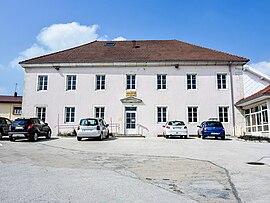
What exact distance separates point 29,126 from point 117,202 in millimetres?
13497

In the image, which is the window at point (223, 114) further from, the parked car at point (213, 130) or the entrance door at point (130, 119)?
the entrance door at point (130, 119)

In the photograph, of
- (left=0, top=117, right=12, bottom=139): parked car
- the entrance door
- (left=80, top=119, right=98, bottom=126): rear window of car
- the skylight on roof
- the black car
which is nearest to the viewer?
the black car

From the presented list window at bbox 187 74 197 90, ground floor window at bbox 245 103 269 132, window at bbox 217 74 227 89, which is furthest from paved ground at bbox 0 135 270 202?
window at bbox 217 74 227 89

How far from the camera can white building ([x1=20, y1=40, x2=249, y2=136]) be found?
74.0ft

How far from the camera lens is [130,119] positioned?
74.6ft

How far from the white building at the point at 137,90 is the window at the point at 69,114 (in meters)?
0.08

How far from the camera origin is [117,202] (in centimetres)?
409

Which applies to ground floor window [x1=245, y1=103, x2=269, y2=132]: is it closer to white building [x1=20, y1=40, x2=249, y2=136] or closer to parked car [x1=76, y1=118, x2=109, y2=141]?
white building [x1=20, y1=40, x2=249, y2=136]

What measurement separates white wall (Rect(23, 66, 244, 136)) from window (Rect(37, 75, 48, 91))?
1.31 ft

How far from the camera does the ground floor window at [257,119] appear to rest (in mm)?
18781

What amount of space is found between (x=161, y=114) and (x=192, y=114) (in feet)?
9.18

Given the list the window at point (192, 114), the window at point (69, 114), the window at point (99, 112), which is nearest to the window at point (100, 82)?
the window at point (99, 112)

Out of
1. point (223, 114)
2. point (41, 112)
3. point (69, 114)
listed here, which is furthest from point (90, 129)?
point (223, 114)

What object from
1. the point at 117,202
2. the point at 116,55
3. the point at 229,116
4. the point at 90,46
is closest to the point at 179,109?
the point at 229,116
